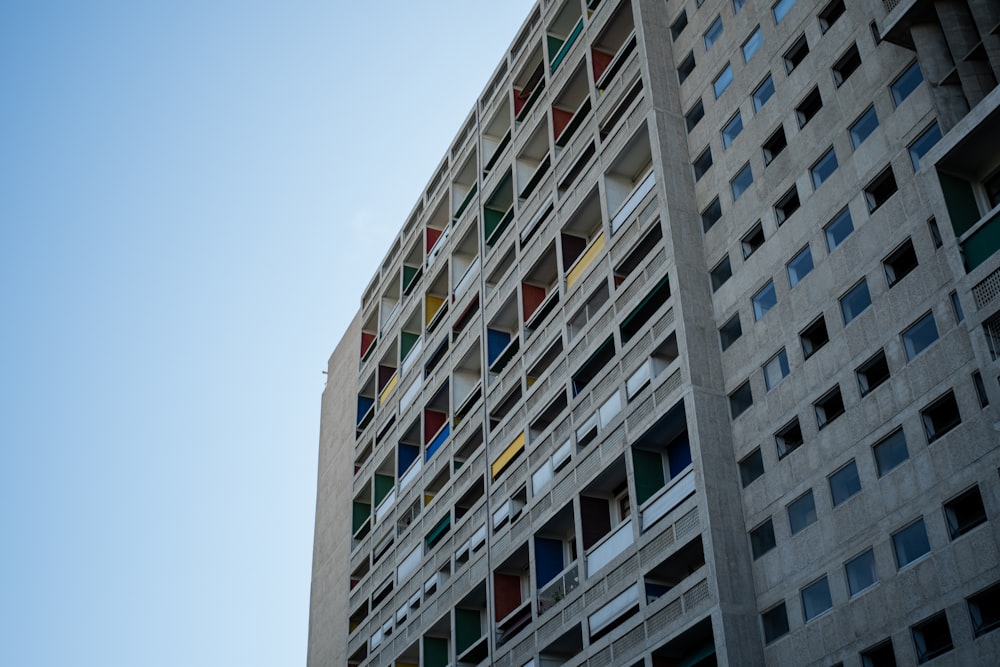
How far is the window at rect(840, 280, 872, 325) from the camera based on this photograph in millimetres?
26953

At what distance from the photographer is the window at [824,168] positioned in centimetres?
2919

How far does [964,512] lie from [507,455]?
1844cm

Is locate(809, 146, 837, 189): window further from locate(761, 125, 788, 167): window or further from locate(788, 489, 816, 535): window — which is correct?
locate(788, 489, 816, 535): window

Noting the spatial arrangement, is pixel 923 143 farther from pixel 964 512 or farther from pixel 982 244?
pixel 964 512

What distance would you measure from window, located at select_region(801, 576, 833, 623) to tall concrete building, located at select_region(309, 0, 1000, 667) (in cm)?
6

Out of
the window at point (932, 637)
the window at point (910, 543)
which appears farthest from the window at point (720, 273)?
the window at point (932, 637)

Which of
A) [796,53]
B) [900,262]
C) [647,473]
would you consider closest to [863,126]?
[900,262]

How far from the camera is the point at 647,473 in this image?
32.4 meters

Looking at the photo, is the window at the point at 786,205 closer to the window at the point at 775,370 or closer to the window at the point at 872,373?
the window at the point at 775,370

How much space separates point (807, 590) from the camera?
86.1ft

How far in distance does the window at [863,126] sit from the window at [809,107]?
1.79 meters

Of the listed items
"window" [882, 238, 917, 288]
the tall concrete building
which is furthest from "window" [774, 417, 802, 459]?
"window" [882, 238, 917, 288]

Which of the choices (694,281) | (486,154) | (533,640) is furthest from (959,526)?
(486,154)

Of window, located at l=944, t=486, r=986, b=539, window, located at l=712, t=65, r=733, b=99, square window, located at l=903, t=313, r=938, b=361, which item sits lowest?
window, located at l=944, t=486, r=986, b=539
